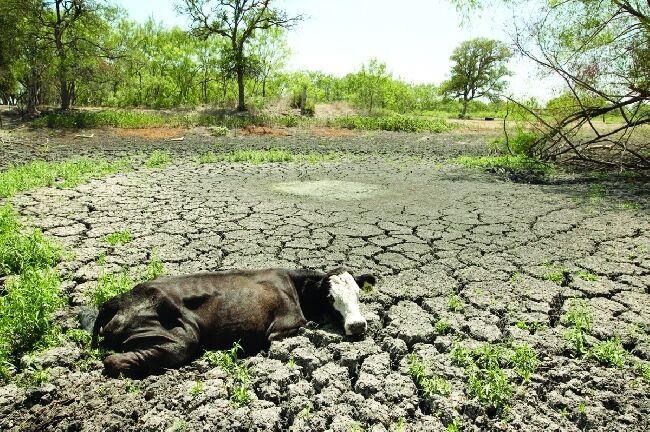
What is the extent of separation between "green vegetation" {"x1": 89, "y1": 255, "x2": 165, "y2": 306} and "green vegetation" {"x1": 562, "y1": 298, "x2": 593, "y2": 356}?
3.76 m

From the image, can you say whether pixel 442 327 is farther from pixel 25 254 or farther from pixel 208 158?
pixel 208 158

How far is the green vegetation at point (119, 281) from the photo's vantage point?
167 inches

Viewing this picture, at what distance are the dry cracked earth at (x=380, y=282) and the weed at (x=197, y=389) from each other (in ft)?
0.13

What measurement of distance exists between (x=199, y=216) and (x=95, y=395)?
4312 millimetres

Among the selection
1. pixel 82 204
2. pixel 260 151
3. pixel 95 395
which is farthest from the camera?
pixel 260 151

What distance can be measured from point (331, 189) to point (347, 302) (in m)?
5.78

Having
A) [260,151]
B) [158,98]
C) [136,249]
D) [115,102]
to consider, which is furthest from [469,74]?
[136,249]

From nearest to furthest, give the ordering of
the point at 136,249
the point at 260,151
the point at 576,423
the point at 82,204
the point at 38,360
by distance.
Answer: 1. the point at 576,423
2. the point at 38,360
3. the point at 136,249
4. the point at 82,204
5. the point at 260,151

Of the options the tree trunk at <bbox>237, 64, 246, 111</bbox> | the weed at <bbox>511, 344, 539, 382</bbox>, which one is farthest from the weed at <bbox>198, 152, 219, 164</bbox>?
the tree trunk at <bbox>237, 64, 246, 111</bbox>

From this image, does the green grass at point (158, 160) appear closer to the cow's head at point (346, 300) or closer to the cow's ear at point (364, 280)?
the cow's ear at point (364, 280)

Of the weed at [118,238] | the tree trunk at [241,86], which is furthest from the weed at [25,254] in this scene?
the tree trunk at [241,86]

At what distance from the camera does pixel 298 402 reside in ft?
9.86

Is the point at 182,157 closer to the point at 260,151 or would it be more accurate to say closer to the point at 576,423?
the point at 260,151

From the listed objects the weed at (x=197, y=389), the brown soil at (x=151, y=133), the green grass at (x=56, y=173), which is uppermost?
the brown soil at (x=151, y=133)
